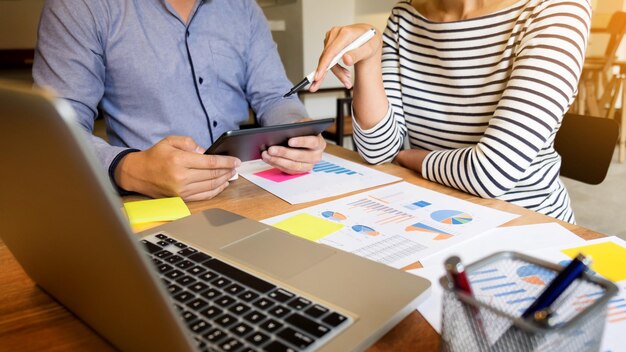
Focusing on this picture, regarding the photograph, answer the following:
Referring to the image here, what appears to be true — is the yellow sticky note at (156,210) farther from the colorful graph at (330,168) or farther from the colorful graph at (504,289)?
the colorful graph at (504,289)

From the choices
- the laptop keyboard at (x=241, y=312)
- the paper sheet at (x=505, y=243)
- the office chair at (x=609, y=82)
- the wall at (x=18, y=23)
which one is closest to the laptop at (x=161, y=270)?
the laptop keyboard at (x=241, y=312)

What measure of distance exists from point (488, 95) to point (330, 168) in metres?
0.37

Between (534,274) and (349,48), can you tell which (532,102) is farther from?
(534,274)

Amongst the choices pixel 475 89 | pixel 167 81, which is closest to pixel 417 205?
pixel 475 89

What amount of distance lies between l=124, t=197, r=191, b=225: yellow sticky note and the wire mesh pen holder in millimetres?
467

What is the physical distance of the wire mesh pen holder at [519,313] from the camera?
0.91ft

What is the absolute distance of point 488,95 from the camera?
0.95 metres

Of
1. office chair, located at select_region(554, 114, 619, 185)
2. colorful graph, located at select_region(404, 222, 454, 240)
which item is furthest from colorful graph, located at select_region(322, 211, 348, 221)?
office chair, located at select_region(554, 114, 619, 185)

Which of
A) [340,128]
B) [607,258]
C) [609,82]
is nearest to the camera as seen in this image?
[607,258]

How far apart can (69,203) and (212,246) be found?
0.86ft

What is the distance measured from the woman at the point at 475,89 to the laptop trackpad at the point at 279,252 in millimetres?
396

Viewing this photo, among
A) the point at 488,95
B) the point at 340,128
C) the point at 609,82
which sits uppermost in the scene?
the point at 488,95

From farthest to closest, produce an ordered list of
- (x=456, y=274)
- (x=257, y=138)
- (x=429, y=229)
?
(x=257, y=138) → (x=429, y=229) → (x=456, y=274)

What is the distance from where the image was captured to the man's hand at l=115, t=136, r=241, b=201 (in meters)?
0.73
